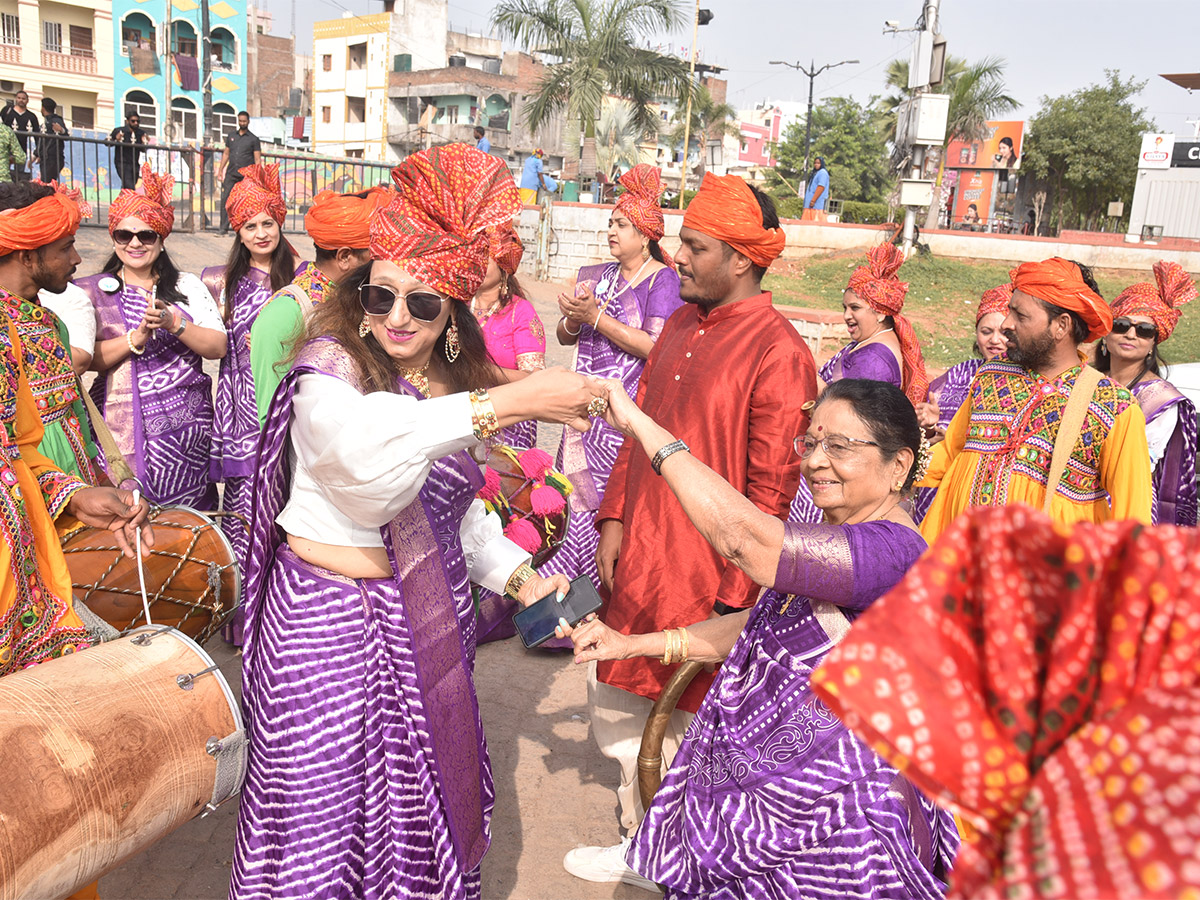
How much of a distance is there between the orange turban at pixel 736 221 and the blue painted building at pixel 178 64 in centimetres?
4125

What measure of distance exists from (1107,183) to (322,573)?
44.0 metres

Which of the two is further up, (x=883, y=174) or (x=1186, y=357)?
(x=883, y=174)

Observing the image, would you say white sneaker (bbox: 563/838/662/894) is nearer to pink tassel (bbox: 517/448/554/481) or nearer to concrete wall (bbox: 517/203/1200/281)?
pink tassel (bbox: 517/448/554/481)

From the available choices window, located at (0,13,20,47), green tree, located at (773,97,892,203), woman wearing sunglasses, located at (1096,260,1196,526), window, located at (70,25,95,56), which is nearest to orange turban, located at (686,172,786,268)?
woman wearing sunglasses, located at (1096,260,1196,526)

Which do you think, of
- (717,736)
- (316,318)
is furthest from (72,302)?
(717,736)

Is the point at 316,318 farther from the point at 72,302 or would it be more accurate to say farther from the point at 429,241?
the point at 72,302

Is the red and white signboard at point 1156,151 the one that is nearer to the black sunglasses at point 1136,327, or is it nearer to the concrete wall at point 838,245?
the concrete wall at point 838,245

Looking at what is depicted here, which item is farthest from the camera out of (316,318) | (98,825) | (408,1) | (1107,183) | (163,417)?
(408,1)

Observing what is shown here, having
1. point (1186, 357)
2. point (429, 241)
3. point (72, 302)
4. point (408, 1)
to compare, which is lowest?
point (1186, 357)

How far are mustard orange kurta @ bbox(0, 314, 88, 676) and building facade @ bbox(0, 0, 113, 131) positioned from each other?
4435 cm

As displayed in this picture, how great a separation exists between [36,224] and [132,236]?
1579 millimetres

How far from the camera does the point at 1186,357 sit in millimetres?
17859

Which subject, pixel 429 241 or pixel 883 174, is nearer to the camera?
pixel 429 241

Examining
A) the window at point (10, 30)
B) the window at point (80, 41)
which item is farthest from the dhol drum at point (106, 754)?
the window at point (80, 41)
